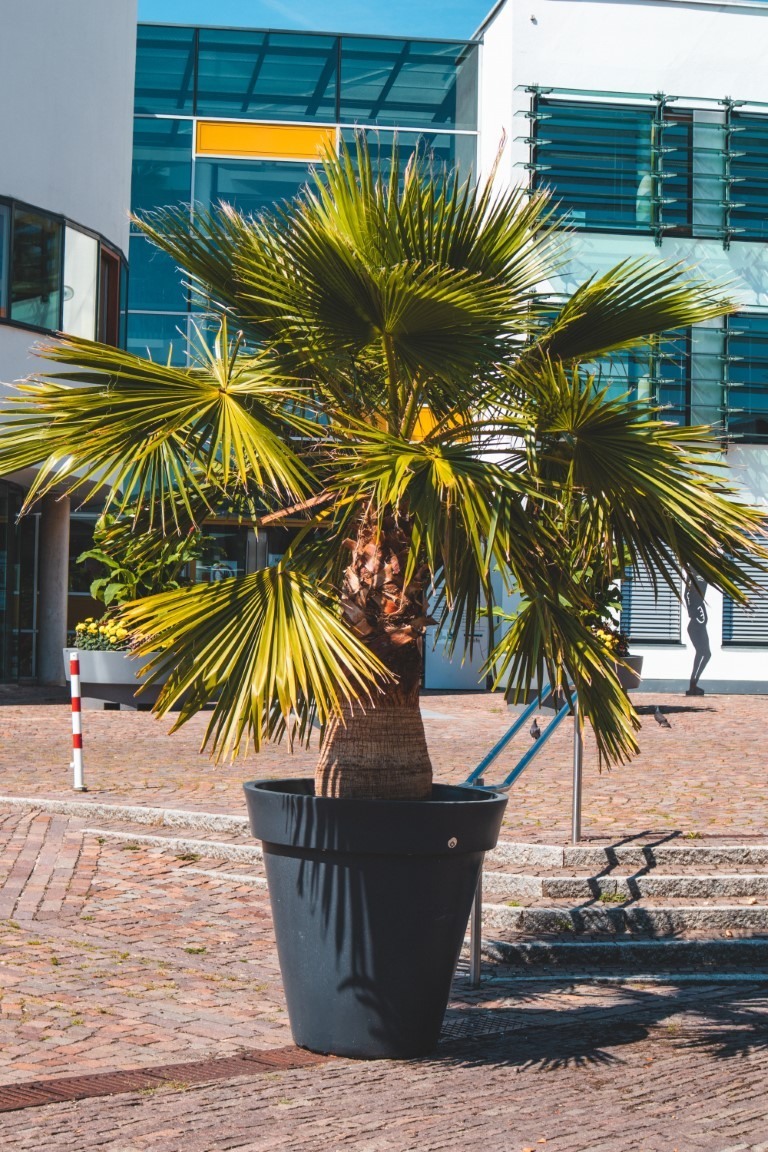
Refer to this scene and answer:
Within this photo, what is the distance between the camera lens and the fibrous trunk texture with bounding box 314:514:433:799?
524cm

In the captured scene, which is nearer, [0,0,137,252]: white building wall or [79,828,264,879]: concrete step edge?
[79,828,264,879]: concrete step edge

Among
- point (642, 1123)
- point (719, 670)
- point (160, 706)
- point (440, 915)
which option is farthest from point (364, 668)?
point (719, 670)

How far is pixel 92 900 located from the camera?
784 cm

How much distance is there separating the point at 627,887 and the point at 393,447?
150 inches

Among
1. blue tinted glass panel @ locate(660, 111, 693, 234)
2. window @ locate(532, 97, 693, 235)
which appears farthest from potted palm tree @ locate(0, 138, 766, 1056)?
blue tinted glass panel @ locate(660, 111, 693, 234)

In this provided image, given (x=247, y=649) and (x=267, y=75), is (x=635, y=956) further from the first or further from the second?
(x=267, y=75)

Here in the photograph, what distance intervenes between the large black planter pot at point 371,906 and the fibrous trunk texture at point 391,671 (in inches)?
8.8

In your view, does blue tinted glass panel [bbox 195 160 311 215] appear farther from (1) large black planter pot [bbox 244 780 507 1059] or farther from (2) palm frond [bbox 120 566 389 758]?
(1) large black planter pot [bbox 244 780 507 1059]

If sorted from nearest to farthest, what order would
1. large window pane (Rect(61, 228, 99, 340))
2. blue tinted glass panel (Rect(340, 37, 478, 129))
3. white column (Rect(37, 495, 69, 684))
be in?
large window pane (Rect(61, 228, 99, 340)) → white column (Rect(37, 495, 69, 684)) → blue tinted glass panel (Rect(340, 37, 478, 129))

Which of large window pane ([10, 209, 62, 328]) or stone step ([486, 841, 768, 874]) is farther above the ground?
large window pane ([10, 209, 62, 328])

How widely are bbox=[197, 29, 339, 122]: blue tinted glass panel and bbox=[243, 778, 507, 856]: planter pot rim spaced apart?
22853mm

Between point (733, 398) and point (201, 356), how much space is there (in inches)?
834

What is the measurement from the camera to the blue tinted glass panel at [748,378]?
2580 cm

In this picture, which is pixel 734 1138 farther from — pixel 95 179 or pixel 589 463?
pixel 95 179
